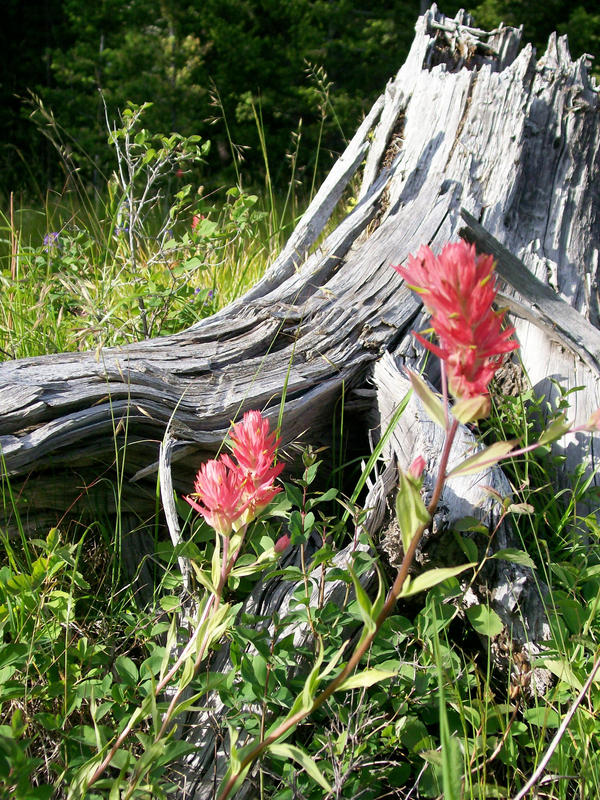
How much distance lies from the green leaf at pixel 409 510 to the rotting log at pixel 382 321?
67 centimetres

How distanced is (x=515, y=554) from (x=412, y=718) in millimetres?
398

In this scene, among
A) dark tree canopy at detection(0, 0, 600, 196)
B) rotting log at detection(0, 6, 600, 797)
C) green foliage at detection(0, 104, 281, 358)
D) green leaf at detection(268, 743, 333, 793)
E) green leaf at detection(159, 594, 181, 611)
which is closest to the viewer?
green leaf at detection(268, 743, 333, 793)

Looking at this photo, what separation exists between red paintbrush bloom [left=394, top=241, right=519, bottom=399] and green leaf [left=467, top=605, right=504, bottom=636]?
77 cm

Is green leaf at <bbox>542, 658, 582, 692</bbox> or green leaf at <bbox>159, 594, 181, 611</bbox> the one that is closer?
green leaf at <bbox>542, 658, 582, 692</bbox>

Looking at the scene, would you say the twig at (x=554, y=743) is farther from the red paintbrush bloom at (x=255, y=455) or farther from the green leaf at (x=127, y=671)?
the green leaf at (x=127, y=671)

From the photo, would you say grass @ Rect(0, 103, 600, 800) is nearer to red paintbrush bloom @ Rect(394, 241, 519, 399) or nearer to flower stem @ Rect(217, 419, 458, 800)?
flower stem @ Rect(217, 419, 458, 800)

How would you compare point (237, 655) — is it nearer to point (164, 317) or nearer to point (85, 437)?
point (85, 437)

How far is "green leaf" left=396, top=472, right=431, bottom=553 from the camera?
854mm

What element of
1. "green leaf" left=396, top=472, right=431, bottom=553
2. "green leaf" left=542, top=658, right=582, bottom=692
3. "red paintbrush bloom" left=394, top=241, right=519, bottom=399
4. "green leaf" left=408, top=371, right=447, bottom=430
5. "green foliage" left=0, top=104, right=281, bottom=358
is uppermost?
"red paintbrush bloom" left=394, top=241, right=519, bottom=399

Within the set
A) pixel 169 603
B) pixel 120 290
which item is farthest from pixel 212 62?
pixel 169 603

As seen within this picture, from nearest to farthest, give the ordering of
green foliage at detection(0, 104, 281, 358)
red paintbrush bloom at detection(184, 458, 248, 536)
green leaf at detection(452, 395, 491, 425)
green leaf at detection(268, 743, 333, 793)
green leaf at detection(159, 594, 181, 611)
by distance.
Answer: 1. green leaf at detection(452, 395, 491, 425)
2. green leaf at detection(268, 743, 333, 793)
3. red paintbrush bloom at detection(184, 458, 248, 536)
4. green leaf at detection(159, 594, 181, 611)
5. green foliage at detection(0, 104, 281, 358)

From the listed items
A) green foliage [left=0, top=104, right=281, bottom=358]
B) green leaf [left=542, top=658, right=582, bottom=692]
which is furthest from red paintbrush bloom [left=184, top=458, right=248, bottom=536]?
green foliage [left=0, top=104, right=281, bottom=358]

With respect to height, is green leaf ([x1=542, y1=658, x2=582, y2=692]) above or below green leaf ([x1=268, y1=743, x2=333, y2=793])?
below

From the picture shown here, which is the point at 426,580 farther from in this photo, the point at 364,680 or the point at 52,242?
the point at 52,242
